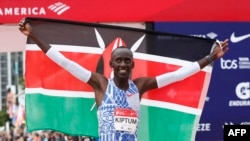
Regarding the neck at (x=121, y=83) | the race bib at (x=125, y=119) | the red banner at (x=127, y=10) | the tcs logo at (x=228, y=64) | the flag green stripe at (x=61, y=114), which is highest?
the red banner at (x=127, y=10)

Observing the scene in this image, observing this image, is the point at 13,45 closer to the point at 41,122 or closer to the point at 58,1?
the point at 58,1

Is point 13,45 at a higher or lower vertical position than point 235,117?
higher

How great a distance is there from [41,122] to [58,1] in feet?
5.14

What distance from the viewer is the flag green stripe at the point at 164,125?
8.05 meters

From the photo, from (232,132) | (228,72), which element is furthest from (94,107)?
(228,72)

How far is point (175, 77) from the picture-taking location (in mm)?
7777

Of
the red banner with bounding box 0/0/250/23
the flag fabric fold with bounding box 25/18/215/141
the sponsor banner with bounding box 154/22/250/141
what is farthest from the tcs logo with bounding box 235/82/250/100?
the flag fabric fold with bounding box 25/18/215/141

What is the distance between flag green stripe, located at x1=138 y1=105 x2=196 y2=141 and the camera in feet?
26.4

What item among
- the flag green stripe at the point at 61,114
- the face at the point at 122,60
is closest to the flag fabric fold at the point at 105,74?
the flag green stripe at the point at 61,114

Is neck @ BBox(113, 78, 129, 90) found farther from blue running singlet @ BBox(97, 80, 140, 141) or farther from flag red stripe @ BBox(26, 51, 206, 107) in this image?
flag red stripe @ BBox(26, 51, 206, 107)

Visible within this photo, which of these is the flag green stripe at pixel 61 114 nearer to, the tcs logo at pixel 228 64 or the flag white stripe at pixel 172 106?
the flag white stripe at pixel 172 106

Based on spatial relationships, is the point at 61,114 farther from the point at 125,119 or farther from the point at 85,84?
the point at 125,119

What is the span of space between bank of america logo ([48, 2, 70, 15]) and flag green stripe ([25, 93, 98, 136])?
4.09ft

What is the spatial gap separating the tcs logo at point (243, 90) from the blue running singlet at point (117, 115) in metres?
2.28
